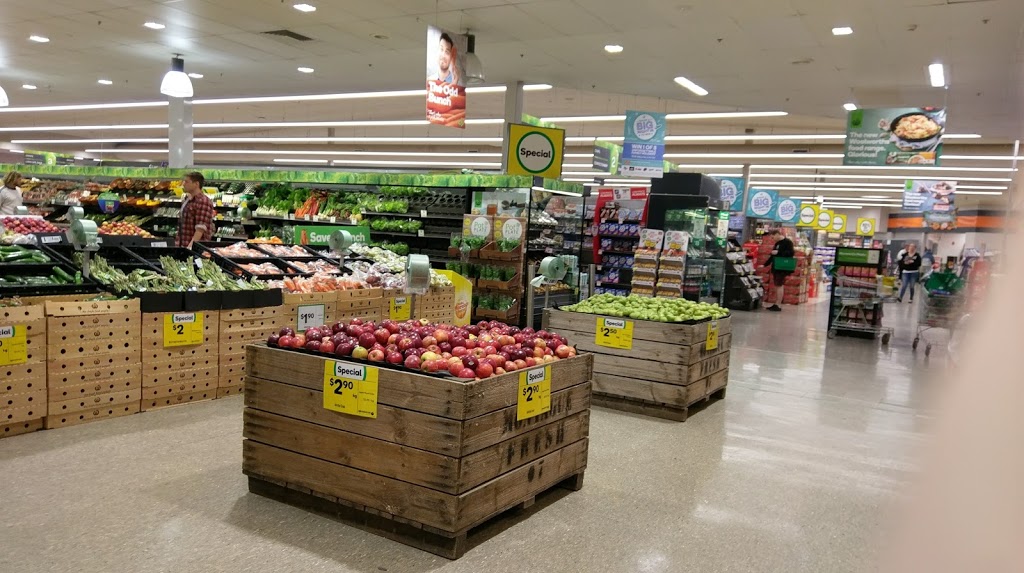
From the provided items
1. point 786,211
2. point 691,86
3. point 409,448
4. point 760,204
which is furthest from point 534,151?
point 786,211

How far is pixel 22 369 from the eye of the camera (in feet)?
12.9

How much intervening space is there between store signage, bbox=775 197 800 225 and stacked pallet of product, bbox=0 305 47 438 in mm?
18014

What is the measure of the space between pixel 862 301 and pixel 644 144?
4.13m

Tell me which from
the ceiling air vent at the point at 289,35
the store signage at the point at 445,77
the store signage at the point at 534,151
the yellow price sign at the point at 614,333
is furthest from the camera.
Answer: the store signage at the point at 534,151

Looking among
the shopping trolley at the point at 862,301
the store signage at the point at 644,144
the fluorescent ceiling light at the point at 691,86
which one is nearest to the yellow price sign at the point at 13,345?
the fluorescent ceiling light at the point at 691,86

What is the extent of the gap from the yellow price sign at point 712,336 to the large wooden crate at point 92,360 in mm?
3966

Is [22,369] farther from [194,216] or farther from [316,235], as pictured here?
[316,235]

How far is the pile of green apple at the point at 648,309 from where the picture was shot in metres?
5.35

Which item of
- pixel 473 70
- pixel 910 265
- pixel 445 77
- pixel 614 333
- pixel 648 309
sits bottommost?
pixel 614 333

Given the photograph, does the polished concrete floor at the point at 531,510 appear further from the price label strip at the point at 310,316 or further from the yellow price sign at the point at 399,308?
the yellow price sign at the point at 399,308

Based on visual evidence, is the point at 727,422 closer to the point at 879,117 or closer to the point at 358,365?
the point at 358,365

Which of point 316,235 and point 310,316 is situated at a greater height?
point 316,235

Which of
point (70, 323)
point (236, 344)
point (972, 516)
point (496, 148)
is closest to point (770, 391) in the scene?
point (236, 344)

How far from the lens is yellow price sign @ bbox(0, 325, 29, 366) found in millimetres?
3836
